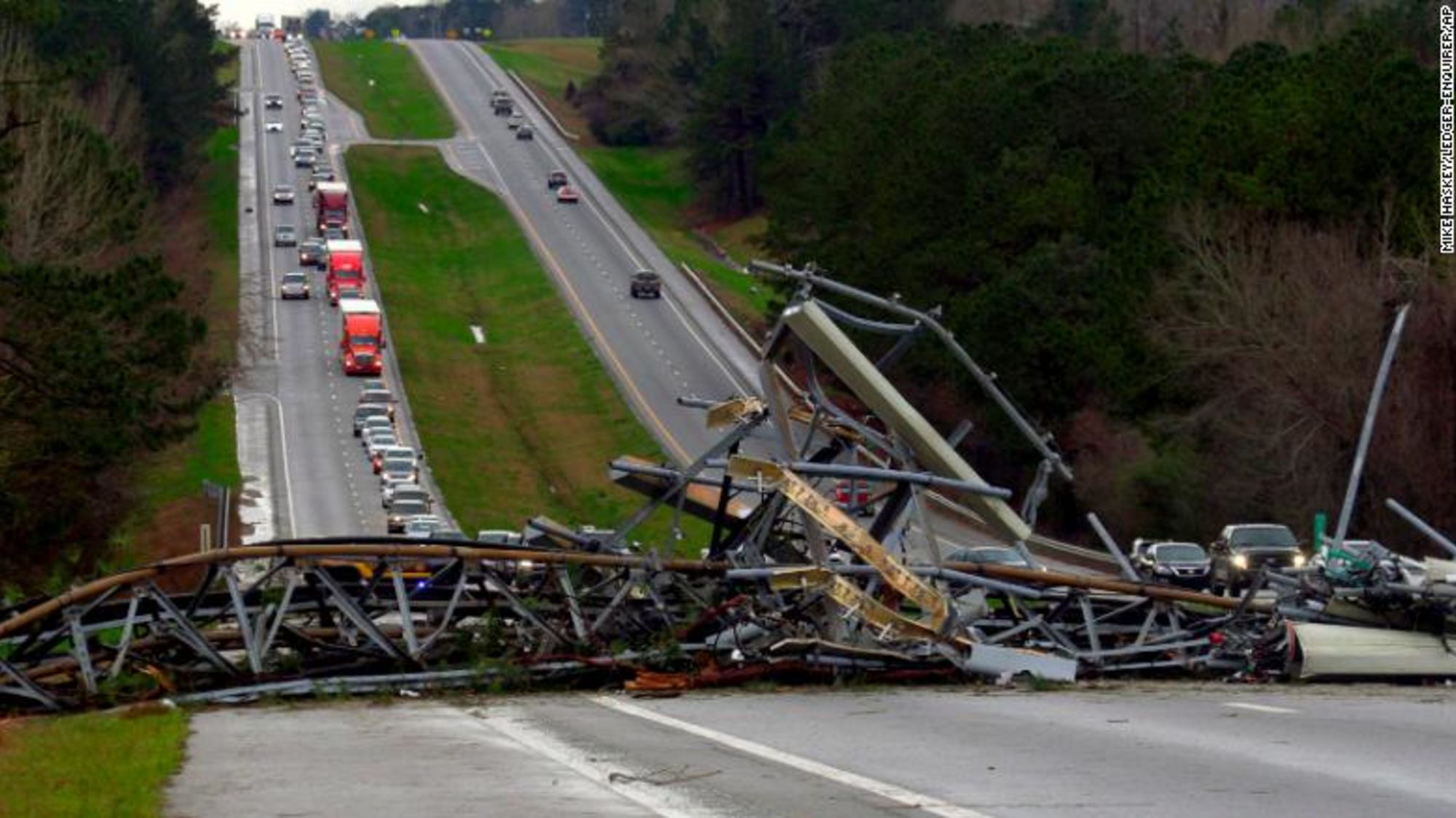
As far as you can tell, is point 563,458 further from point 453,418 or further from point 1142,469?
point 1142,469

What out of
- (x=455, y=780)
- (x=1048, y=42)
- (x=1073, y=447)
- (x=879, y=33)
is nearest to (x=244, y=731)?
(x=455, y=780)

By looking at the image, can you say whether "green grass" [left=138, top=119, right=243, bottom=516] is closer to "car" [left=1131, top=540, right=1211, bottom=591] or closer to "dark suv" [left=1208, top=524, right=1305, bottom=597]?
"car" [left=1131, top=540, right=1211, bottom=591]

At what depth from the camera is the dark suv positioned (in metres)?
50.4

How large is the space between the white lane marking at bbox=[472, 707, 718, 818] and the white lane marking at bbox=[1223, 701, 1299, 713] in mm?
6296

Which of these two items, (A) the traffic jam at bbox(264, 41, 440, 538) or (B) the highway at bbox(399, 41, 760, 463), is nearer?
(A) the traffic jam at bbox(264, 41, 440, 538)

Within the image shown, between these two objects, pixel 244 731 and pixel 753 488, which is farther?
pixel 753 488

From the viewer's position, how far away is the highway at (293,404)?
8044 centimetres

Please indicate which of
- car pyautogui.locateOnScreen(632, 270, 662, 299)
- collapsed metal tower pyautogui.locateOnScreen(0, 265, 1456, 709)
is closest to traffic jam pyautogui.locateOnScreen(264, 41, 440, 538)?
car pyautogui.locateOnScreen(632, 270, 662, 299)

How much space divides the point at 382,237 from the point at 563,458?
5599 centimetres

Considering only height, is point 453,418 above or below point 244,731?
below

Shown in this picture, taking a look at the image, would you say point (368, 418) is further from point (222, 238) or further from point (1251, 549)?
point (1251, 549)

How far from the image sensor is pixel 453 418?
4040 inches

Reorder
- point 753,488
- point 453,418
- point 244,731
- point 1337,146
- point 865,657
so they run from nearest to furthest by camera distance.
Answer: point 244,731 < point 865,657 < point 753,488 < point 1337,146 < point 453,418

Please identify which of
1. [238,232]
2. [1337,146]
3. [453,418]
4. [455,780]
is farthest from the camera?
[238,232]
